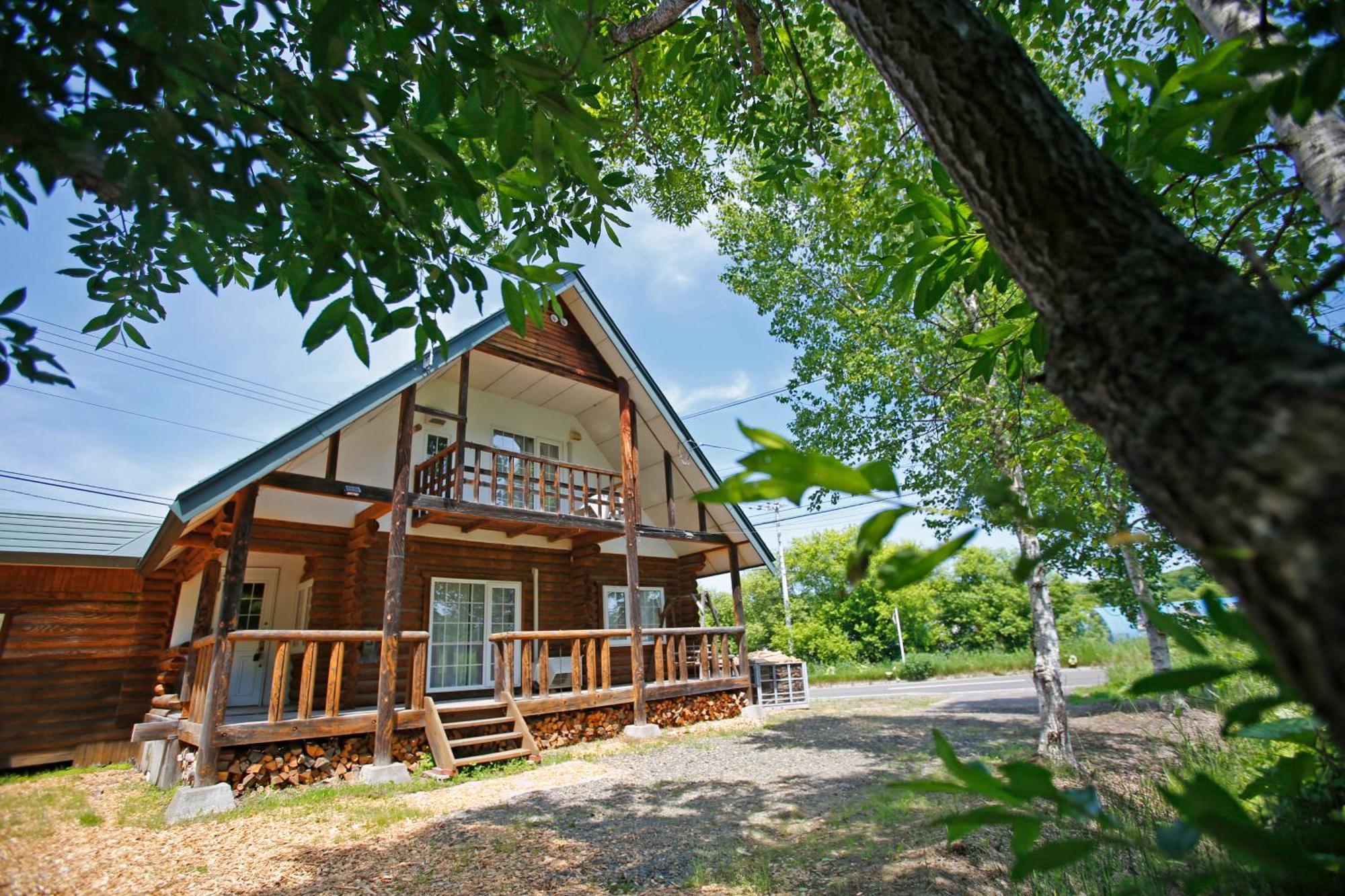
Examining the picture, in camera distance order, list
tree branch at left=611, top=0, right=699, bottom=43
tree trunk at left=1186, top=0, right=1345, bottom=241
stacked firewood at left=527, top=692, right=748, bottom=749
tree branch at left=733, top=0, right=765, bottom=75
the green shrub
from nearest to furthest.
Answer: tree trunk at left=1186, top=0, right=1345, bottom=241, tree branch at left=733, top=0, right=765, bottom=75, tree branch at left=611, top=0, right=699, bottom=43, stacked firewood at left=527, top=692, right=748, bottom=749, the green shrub

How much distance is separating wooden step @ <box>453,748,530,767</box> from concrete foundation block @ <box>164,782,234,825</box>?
2145 mm

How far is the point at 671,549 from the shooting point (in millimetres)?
13633

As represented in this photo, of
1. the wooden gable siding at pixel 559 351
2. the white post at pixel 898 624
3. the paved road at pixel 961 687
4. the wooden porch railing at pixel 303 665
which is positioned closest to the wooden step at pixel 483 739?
the wooden porch railing at pixel 303 665

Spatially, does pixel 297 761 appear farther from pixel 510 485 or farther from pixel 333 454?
pixel 510 485

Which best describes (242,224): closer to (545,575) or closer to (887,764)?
(887,764)

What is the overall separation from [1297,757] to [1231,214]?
5.36m

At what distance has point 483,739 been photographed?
7.82 meters

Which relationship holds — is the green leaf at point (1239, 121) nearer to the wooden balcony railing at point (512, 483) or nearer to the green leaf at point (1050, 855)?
the green leaf at point (1050, 855)

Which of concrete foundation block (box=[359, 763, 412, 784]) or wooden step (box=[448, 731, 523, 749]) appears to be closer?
concrete foundation block (box=[359, 763, 412, 784])

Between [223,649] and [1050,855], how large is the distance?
774 centimetres

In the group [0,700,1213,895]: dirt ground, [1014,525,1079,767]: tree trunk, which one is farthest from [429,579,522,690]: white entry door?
[1014,525,1079,767]: tree trunk

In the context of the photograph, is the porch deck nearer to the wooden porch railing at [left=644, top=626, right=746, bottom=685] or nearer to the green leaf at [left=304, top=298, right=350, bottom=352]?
the wooden porch railing at [left=644, top=626, right=746, bottom=685]

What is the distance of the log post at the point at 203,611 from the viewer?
322 inches

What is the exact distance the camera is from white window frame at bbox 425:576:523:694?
1021 centimetres
